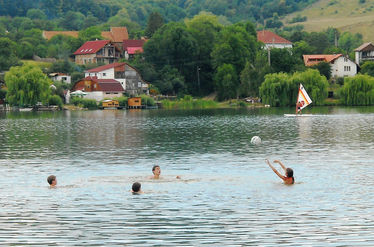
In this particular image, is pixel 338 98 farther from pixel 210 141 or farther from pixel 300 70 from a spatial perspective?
pixel 210 141

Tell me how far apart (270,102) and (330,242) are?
154032 mm

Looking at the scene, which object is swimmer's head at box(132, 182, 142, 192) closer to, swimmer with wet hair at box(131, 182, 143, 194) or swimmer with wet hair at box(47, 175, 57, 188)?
swimmer with wet hair at box(131, 182, 143, 194)

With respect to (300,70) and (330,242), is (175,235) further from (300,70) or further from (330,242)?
(300,70)

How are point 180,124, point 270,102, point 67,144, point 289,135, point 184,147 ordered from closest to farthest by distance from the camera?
point 184,147
point 67,144
point 289,135
point 180,124
point 270,102

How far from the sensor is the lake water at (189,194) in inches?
1296

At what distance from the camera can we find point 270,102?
18412 cm

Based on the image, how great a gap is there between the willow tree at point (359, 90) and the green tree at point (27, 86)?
239ft

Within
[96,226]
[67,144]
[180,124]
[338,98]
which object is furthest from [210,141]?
[338,98]

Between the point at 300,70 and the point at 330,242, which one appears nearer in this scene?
the point at 330,242

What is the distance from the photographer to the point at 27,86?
18225cm

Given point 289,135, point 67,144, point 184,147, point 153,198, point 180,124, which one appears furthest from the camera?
point 180,124

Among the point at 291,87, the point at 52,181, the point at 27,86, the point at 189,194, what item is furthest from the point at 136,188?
the point at 27,86

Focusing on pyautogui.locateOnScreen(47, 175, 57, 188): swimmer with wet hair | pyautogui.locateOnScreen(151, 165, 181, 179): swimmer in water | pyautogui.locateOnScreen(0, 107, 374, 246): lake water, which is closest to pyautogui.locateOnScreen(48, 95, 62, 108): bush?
pyautogui.locateOnScreen(0, 107, 374, 246): lake water

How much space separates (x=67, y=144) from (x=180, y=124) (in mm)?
37994
